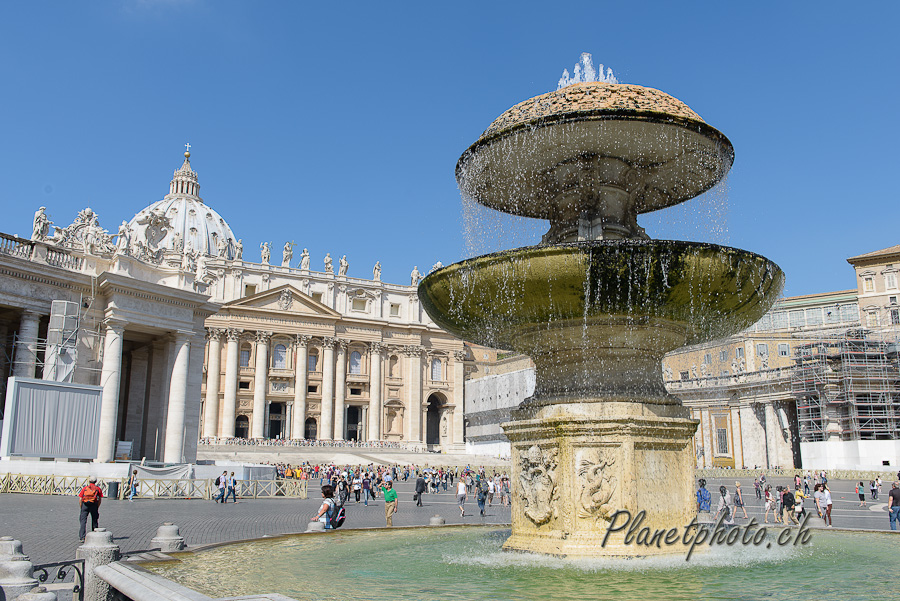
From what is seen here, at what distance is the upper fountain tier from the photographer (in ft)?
22.9

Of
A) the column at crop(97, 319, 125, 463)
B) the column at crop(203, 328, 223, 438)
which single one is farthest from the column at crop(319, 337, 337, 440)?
the column at crop(97, 319, 125, 463)

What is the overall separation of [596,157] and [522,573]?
4000 millimetres

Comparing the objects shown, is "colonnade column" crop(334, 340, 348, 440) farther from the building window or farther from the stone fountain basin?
the stone fountain basin

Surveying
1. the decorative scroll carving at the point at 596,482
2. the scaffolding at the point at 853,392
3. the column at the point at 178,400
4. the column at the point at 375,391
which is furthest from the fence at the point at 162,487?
the column at the point at 375,391

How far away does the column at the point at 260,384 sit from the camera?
203ft

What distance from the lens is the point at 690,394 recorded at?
163 ft

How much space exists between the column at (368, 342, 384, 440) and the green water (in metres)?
60.0

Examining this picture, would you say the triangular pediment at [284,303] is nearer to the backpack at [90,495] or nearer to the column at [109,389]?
the column at [109,389]

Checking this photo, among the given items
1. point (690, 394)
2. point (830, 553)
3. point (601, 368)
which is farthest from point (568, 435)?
point (690, 394)

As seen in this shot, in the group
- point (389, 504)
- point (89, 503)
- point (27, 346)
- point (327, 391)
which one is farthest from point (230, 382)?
point (89, 503)

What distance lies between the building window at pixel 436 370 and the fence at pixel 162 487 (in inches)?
1862

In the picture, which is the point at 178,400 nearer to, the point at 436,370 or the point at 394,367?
the point at 394,367

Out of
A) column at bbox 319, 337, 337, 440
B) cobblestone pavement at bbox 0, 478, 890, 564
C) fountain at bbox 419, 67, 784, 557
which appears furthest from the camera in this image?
column at bbox 319, 337, 337, 440

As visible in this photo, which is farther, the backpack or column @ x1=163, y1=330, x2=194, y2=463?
column @ x1=163, y1=330, x2=194, y2=463
